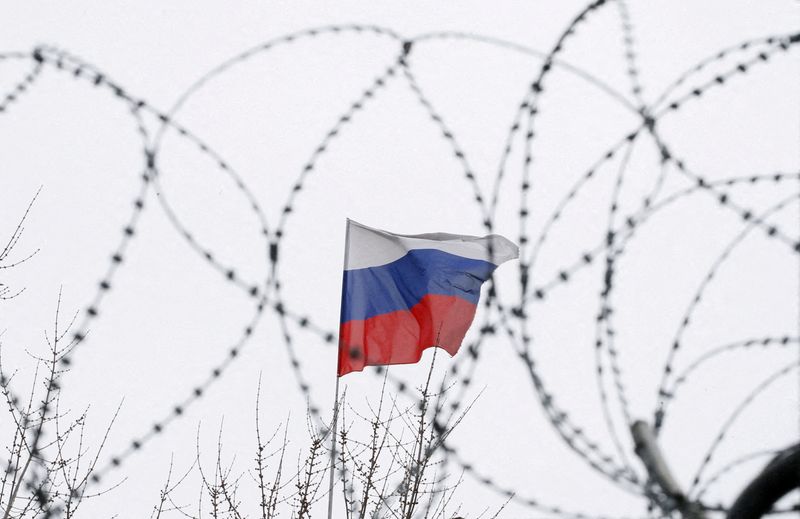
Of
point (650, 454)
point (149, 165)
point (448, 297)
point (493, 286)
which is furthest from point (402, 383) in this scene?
point (448, 297)

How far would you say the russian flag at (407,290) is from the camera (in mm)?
9867

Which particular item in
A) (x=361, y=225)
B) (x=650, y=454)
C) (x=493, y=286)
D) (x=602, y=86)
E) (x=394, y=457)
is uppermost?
(x=361, y=225)

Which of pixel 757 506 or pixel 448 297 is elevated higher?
pixel 448 297

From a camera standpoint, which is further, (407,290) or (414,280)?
(414,280)

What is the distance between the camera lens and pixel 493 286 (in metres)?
4.81

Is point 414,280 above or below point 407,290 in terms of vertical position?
above

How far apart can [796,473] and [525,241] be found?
1.73 m

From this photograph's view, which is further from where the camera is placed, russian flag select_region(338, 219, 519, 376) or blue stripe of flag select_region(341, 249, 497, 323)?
blue stripe of flag select_region(341, 249, 497, 323)

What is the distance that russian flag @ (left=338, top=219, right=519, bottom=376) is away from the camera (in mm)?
9867

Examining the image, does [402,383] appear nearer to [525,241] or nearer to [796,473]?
[525,241]

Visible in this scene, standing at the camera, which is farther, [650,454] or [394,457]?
[394,457]

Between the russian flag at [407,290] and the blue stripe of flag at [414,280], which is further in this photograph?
the blue stripe of flag at [414,280]

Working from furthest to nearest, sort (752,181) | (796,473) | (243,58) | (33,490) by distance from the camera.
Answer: (243,58) → (752,181) → (33,490) → (796,473)

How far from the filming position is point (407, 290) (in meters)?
10.6
